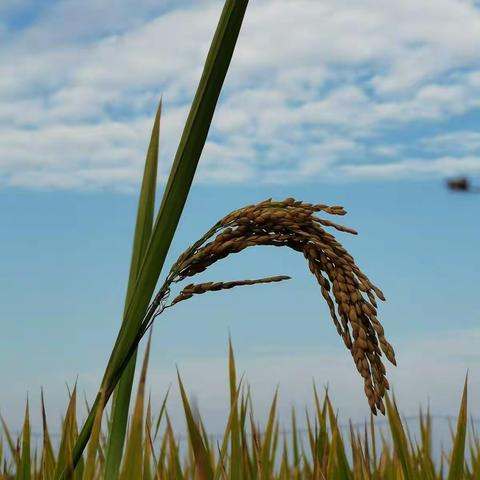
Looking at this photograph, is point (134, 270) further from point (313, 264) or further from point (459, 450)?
point (459, 450)

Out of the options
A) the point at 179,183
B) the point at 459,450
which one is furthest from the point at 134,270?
the point at 459,450

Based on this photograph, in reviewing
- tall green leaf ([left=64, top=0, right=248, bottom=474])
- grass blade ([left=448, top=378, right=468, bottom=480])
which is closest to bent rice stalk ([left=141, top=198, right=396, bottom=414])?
tall green leaf ([left=64, top=0, right=248, bottom=474])

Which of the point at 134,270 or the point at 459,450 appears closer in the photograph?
the point at 134,270

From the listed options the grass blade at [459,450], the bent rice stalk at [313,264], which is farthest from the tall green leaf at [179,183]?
the grass blade at [459,450]

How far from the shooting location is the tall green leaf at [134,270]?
2.13 m

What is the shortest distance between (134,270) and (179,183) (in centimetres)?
47

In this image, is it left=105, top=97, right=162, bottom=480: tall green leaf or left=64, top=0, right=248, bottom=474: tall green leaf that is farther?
left=105, top=97, right=162, bottom=480: tall green leaf

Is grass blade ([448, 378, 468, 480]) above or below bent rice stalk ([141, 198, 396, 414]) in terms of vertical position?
below

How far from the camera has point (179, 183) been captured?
195cm

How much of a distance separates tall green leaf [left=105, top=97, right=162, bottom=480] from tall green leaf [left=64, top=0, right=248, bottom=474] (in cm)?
18

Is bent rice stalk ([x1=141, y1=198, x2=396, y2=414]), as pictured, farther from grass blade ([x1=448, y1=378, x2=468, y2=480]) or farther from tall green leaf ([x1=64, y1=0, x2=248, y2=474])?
grass blade ([x1=448, y1=378, x2=468, y2=480])

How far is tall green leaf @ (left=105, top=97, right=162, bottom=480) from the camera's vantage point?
6.98ft

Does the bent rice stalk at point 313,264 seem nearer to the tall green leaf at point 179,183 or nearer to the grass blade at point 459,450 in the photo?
the tall green leaf at point 179,183

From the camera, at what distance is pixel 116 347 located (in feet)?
6.37
